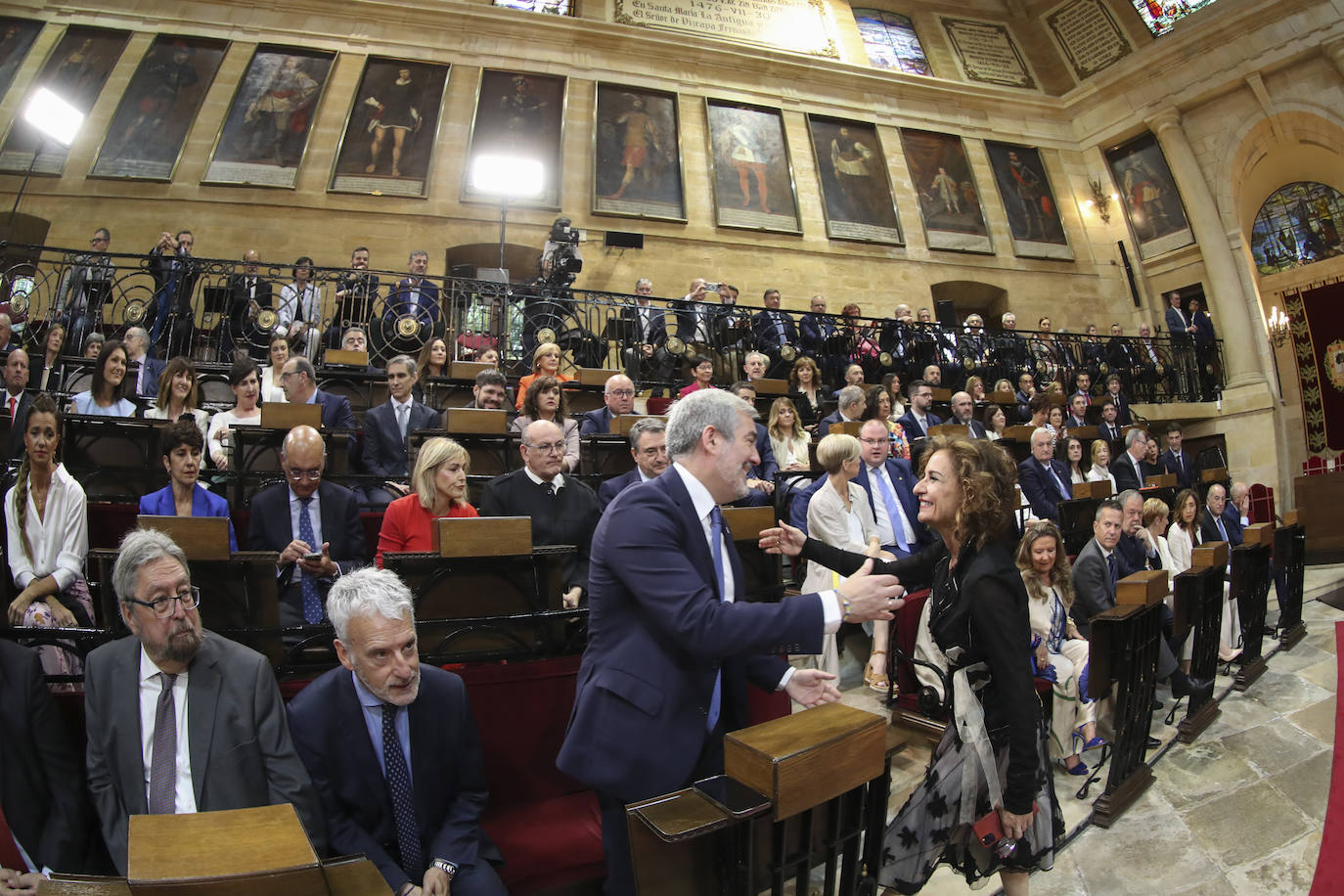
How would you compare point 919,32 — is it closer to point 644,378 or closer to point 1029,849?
point 644,378

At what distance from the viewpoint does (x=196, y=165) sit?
10953 millimetres

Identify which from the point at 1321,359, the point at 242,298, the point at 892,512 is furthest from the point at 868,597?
the point at 1321,359

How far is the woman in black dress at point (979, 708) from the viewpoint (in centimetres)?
181

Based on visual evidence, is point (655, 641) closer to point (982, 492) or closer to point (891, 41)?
point (982, 492)

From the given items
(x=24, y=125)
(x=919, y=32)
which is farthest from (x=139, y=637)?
(x=919, y=32)

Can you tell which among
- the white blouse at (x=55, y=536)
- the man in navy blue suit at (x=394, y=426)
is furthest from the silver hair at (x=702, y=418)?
the man in navy blue suit at (x=394, y=426)

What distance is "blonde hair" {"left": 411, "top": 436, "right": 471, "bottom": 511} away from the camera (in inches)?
129

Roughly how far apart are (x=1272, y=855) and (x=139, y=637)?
154 inches

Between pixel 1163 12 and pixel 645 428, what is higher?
pixel 1163 12

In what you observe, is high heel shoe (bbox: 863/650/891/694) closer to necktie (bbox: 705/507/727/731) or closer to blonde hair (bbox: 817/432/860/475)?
blonde hair (bbox: 817/432/860/475)

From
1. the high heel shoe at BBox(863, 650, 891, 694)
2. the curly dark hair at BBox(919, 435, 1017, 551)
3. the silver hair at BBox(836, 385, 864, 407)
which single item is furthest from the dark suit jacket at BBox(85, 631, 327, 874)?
the silver hair at BBox(836, 385, 864, 407)

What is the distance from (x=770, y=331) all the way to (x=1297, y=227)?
11838mm

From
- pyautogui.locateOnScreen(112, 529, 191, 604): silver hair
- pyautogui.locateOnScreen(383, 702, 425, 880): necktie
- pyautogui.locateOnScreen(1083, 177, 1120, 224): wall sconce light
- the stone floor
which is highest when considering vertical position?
pyautogui.locateOnScreen(1083, 177, 1120, 224): wall sconce light

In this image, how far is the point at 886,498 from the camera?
14.9ft
